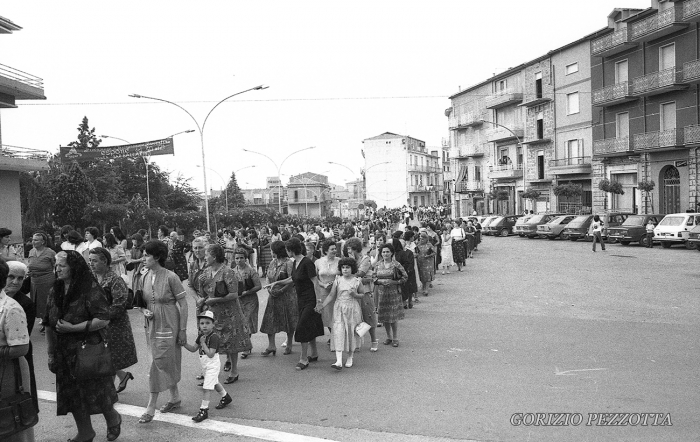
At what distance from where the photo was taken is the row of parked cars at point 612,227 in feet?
83.8

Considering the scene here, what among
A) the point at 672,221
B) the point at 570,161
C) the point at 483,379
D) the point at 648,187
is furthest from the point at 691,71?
the point at 483,379

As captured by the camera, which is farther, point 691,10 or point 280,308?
point 691,10

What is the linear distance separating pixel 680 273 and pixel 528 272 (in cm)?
416

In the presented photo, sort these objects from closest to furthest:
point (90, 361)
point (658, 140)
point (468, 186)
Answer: point (90, 361) → point (658, 140) → point (468, 186)

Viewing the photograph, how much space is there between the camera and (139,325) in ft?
36.7

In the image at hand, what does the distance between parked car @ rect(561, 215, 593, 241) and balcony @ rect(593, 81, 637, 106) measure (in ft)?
32.7

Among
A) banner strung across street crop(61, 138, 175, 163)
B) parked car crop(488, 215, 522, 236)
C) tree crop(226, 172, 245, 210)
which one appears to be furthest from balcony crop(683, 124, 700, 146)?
tree crop(226, 172, 245, 210)

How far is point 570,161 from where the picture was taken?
148 ft

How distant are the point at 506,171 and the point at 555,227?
68.0ft

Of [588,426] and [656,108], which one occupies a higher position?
[656,108]

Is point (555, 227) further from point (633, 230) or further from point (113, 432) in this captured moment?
point (113, 432)

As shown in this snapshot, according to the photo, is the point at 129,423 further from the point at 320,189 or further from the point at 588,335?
the point at 320,189

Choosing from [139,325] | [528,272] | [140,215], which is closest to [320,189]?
[140,215]

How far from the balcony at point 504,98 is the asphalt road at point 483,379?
4152cm
